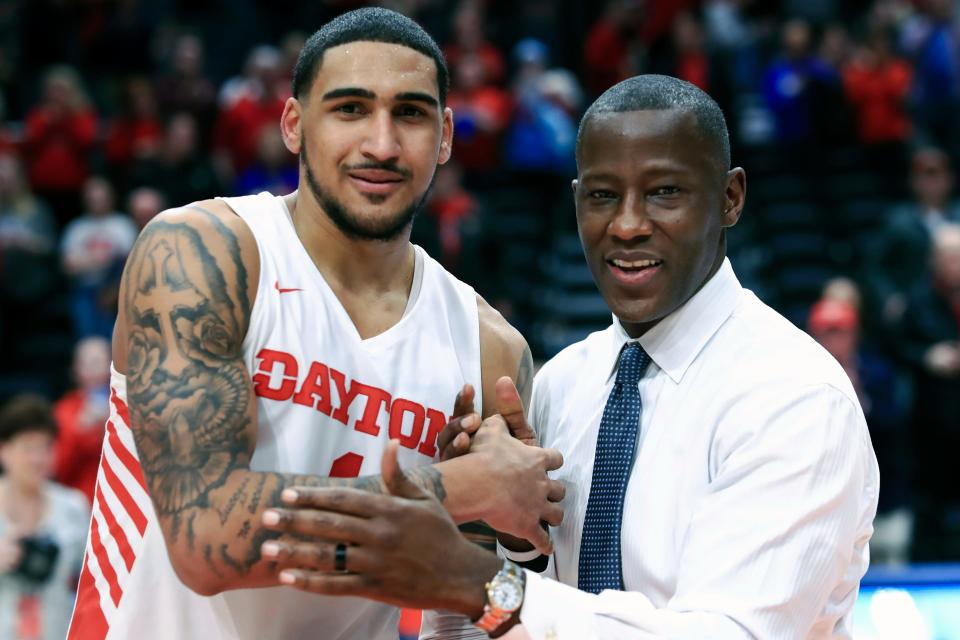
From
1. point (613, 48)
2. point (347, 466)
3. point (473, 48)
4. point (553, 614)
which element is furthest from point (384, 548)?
point (613, 48)

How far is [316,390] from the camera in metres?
3.57

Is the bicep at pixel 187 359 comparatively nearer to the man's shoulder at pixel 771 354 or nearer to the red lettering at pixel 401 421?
the red lettering at pixel 401 421

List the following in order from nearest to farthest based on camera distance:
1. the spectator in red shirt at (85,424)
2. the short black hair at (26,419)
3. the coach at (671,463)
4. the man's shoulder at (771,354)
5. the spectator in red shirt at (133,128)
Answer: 1. the coach at (671,463)
2. the man's shoulder at (771,354)
3. the short black hair at (26,419)
4. the spectator in red shirt at (85,424)
5. the spectator in red shirt at (133,128)

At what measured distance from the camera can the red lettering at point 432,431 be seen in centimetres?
374

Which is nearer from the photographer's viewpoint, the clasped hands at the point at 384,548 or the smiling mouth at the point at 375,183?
the clasped hands at the point at 384,548

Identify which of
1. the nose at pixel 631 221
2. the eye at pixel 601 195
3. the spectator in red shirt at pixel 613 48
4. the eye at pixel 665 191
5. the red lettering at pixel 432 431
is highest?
the spectator in red shirt at pixel 613 48

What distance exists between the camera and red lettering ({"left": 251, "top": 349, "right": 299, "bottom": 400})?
349cm

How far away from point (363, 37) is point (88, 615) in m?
1.75

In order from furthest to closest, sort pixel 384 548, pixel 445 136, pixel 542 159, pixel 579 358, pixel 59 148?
pixel 542 159
pixel 59 148
pixel 579 358
pixel 445 136
pixel 384 548

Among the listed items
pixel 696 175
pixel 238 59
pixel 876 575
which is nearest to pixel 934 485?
pixel 876 575

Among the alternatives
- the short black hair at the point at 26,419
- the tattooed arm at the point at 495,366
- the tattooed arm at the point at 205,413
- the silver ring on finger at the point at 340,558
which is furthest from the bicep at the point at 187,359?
the short black hair at the point at 26,419

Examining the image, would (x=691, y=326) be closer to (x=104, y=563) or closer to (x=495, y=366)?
(x=495, y=366)

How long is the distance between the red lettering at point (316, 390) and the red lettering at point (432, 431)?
0.31 m

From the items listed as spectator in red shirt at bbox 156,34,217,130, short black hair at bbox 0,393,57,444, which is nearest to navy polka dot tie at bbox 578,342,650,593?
short black hair at bbox 0,393,57,444
